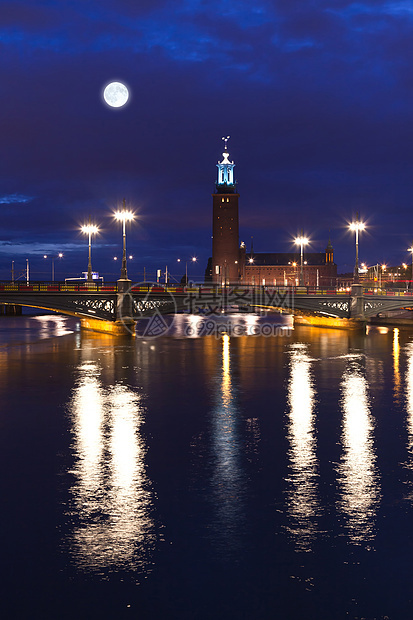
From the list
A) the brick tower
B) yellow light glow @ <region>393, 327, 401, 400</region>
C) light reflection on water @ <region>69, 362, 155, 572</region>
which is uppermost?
the brick tower

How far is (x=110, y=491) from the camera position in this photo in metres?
11.6

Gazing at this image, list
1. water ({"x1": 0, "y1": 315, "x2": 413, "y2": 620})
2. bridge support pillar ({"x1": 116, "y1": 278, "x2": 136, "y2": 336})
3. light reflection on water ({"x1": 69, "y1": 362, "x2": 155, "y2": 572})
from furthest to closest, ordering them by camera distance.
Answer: bridge support pillar ({"x1": 116, "y1": 278, "x2": 136, "y2": 336}), light reflection on water ({"x1": 69, "y1": 362, "x2": 155, "y2": 572}), water ({"x1": 0, "y1": 315, "x2": 413, "y2": 620})

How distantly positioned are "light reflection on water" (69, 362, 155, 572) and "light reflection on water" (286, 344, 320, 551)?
2.46 meters

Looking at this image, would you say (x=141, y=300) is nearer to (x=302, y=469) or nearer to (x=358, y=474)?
(x=302, y=469)

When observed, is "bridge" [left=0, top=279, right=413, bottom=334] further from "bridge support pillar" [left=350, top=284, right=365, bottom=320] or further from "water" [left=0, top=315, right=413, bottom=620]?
"water" [left=0, top=315, right=413, bottom=620]

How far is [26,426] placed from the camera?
17.8m

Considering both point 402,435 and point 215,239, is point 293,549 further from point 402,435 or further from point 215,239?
point 215,239

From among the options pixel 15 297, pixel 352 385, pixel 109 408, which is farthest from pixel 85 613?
pixel 15 297

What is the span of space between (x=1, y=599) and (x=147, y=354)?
32.3 meters

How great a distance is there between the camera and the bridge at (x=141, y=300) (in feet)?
176

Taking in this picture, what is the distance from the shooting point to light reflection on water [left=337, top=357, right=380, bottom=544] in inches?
392

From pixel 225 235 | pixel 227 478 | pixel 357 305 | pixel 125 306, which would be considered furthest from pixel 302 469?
pixel 225 235

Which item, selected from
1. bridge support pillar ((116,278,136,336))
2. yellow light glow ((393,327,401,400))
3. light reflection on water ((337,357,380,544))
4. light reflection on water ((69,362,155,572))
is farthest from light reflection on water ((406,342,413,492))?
bridge support pillar ((116,278,136,336))

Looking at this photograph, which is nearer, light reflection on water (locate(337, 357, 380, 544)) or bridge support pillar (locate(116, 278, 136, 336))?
light reflection on water (locate(337, 357, 380, 544))
